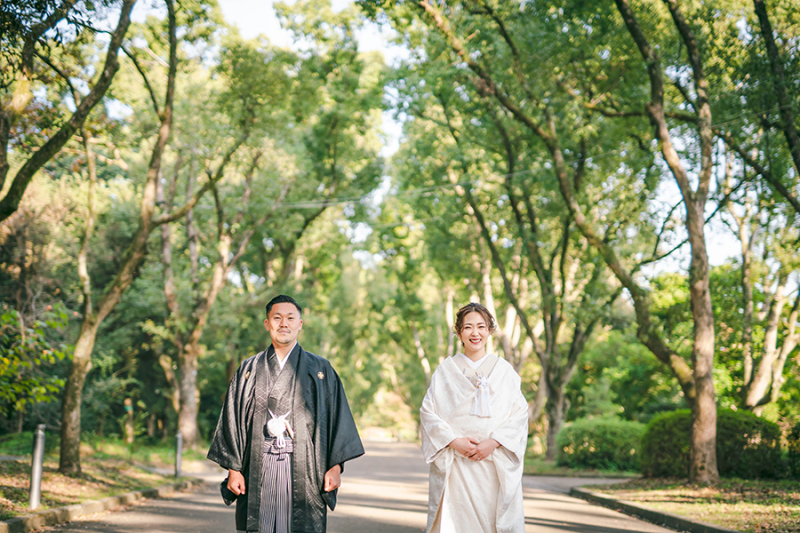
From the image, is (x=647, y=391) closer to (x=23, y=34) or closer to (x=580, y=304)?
(x=580, y=304)

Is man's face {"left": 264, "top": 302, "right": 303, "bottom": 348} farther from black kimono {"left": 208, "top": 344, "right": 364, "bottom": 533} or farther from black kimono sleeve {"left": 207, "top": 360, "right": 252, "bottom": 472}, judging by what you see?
black kimono sleeve {"left": 207, "top": 360, "right": 252, "bottom": 472}

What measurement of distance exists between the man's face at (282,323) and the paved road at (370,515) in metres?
4.95

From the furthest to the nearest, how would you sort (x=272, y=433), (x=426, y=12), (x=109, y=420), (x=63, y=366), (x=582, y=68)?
→ (x=109, y=420) → (x=63, y=366) → (x=582, y=68) → (x=426, y=12) → (x=272, y=433)

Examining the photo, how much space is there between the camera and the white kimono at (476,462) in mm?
4812

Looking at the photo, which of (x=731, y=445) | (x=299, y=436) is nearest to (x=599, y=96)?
(x=731, y=445)

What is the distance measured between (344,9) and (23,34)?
1462 centimetres

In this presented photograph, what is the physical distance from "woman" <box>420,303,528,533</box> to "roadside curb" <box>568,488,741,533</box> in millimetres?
4809

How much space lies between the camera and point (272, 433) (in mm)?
4508

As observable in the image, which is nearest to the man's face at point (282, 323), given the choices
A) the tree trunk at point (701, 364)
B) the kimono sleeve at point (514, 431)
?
the kimono sleeve at point (514, 431)

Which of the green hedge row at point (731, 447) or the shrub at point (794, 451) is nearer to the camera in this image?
the shrub at point (794, 451)

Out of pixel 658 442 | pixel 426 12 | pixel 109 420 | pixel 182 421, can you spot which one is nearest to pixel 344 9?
pixel 426 12

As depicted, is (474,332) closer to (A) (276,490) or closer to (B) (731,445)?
→ (A) (276,490)

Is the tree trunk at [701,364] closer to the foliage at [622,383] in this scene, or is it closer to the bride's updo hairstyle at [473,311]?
the bride's updo hairstyle at [473,311]

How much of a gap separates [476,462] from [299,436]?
49.9 inches
